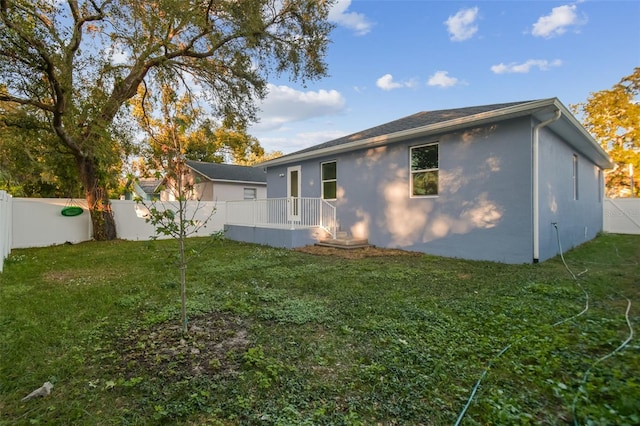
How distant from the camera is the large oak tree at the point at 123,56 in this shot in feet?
23.0

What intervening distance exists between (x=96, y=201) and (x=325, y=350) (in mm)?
11051

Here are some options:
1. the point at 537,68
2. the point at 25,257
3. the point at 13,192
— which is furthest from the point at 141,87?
the point at 537,68

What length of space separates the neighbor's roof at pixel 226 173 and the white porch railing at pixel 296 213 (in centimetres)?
741

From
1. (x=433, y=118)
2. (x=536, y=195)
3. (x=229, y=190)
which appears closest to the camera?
(x=536, y=195)

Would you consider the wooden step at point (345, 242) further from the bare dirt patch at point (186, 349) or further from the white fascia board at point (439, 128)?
the bare dirt patch at point (186, 349)

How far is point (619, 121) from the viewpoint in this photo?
61.3ft

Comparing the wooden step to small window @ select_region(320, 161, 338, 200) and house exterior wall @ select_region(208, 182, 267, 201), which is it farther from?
house exterior wall @ select_region(208, 182, 267, 201)

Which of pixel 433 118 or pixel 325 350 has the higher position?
pixel 433 118

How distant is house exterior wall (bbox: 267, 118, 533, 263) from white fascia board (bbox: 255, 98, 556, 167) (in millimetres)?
271

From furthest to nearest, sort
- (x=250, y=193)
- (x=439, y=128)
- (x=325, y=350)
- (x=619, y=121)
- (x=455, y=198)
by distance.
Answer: (x=250, y=193), (x=619, y=121), (x=455, y=198), (x=439, y=128), (x=325, y=350)

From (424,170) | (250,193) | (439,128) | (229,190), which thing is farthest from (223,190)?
(439,128)

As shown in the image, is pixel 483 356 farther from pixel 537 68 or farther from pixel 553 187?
pixel 537 68

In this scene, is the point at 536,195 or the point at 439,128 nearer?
the point at 536,195

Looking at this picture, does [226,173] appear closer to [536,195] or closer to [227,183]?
[227,183]
